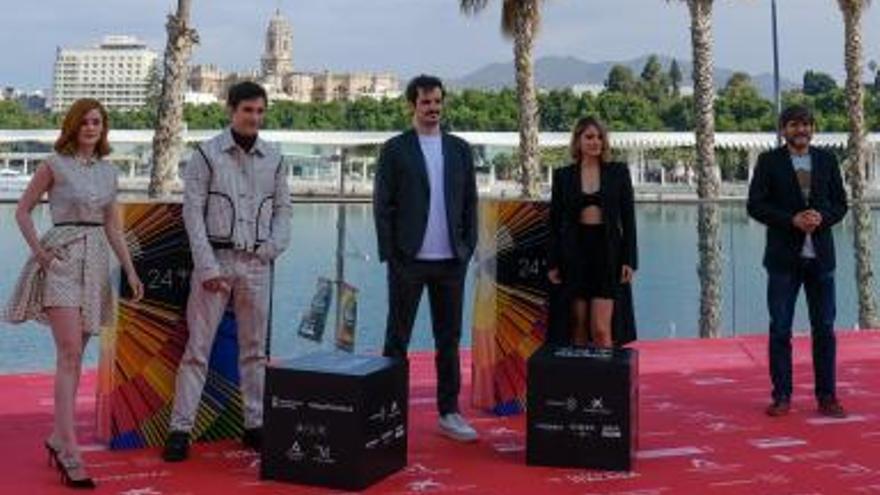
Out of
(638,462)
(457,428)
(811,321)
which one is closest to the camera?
(638,462)

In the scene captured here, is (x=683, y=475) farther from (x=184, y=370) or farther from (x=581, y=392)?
(x=184, y=370)

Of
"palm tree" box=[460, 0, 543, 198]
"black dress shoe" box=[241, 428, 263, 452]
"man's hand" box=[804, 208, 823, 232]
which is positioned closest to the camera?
"black dress shoe" box=[241, 428, 263, 452]

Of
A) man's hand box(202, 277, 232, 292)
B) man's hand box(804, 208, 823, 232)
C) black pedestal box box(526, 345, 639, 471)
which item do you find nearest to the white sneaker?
black pedestal box box(526, 345, 639, 471)

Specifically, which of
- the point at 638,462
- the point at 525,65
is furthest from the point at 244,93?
the point at 525,65

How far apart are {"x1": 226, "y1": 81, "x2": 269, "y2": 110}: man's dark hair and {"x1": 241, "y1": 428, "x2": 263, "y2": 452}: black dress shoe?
153 centimetres

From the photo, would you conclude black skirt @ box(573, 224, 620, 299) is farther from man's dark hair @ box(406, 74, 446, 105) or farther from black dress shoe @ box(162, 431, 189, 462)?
black dress shoe @ box(162, 431, 189, 462)

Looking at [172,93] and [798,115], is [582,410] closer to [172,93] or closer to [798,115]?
[798,115]

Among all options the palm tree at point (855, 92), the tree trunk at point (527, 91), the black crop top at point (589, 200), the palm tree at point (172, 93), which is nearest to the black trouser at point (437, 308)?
the black crop top at point (589, 200)

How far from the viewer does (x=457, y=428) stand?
18.1 feet

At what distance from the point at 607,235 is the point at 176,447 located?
2.27 meters

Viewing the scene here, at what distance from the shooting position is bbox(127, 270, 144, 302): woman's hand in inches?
188

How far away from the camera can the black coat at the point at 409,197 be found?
5.24 metres

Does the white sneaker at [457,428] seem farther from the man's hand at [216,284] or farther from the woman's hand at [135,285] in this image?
the woman's hand at [135,285]

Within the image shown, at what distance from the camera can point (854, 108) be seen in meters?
17.4
